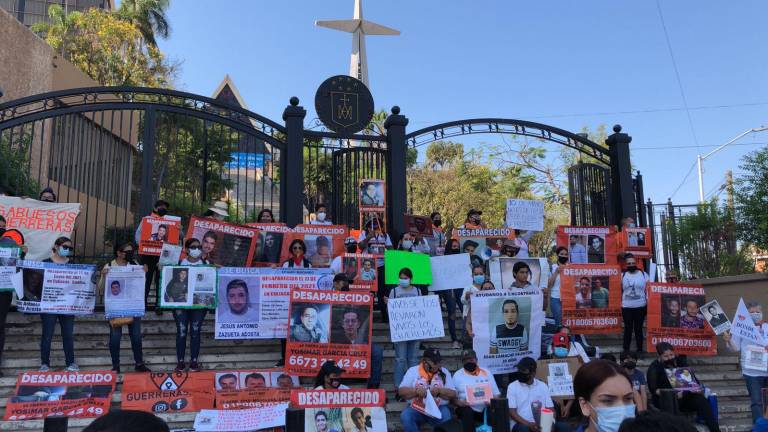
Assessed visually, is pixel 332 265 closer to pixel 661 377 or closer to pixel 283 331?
pixel 283 331

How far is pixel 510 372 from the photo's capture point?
8.88 meters

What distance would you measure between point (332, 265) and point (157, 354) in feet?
9.57

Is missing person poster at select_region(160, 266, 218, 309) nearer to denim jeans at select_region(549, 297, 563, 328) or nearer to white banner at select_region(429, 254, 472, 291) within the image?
white banner at select_region(429, 254, 472, 291)

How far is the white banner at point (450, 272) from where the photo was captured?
33.9 ft

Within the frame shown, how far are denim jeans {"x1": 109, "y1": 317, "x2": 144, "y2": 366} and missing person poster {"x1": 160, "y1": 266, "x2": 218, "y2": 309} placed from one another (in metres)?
0.47

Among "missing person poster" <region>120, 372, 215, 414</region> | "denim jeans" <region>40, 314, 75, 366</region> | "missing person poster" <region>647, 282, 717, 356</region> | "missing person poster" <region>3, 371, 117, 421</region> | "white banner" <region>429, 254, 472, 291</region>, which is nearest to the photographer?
"missing person poster" <region>3, 371, 117, 421</region>

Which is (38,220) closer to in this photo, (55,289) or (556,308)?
(55,289)

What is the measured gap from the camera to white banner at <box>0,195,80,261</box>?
10.3 m

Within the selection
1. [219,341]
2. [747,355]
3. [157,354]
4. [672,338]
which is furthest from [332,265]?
[747,355]

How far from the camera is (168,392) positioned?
7750mm

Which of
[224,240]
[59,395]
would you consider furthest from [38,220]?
[59,395]

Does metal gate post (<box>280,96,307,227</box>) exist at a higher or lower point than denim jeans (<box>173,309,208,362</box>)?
higher

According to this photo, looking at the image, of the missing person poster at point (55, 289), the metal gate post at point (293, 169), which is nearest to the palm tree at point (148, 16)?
the metal gate post at point (293, 169)

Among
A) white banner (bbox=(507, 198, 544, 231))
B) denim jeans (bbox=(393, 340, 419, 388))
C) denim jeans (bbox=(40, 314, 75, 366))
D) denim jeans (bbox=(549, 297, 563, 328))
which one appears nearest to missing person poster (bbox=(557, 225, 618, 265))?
white banner (bbox=(507, 198, 544, 231))
